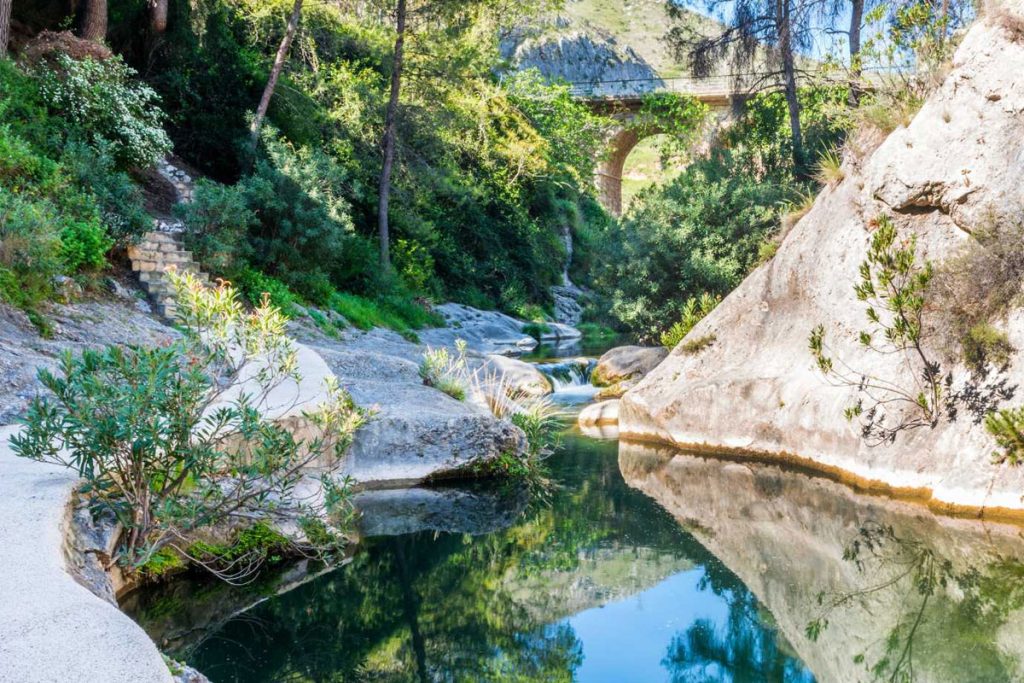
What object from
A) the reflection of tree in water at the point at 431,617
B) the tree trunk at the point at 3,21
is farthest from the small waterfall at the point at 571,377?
the tree trunk at the point at 3,21

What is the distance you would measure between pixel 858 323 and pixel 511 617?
5.95 m

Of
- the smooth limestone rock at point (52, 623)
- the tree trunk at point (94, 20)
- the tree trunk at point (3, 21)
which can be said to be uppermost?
the tree trunk at point (94, 20)

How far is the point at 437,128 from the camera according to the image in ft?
80.5

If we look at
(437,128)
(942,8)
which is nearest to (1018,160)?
(942,8)

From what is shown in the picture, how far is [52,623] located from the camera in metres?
3.38

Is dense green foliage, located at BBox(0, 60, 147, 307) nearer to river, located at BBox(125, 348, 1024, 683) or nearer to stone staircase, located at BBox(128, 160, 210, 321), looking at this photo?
stone staircase, located at BBox(128, 160, 210, 321)

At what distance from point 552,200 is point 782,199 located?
1822cm

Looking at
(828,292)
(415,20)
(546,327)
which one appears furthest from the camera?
(546,327)

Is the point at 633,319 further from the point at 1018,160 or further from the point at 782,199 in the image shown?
the point at 1018,160

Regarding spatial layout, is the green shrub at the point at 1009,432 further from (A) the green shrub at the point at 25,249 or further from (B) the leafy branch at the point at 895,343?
(A) the green shrub at the point at 25,249

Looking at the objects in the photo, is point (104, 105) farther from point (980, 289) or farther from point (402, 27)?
point (980, 289)

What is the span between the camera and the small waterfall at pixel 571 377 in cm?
1725

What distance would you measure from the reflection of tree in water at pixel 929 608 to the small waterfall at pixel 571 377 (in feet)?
32.9

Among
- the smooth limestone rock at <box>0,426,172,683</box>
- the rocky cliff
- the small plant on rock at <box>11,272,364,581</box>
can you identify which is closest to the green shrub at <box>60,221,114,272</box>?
the small plant on rock at <box>11,272,364,581</box>
